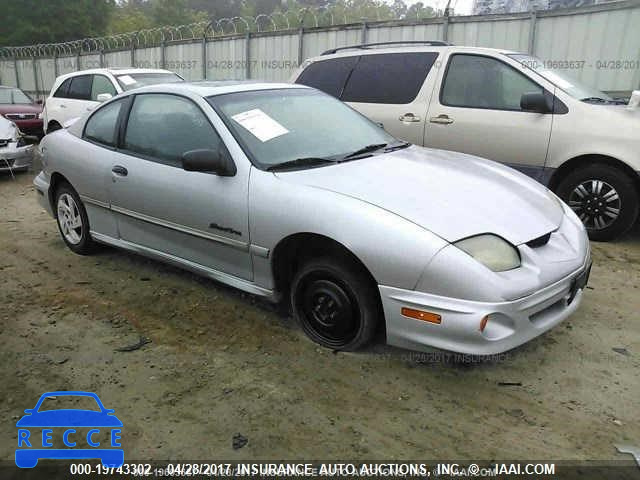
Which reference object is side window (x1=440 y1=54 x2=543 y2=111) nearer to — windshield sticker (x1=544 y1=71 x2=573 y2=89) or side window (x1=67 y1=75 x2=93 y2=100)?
windshield sticker (x1=544 y1=71 x2=573 y2=89)

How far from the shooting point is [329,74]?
21.3 feet

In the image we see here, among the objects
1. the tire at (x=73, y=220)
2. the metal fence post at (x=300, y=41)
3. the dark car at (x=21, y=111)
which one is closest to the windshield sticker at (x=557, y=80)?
the tire at (x=73, y=220)

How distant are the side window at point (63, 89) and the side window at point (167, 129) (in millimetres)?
6689

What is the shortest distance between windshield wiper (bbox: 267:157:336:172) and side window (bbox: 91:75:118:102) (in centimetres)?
663

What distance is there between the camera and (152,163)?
12.8 ft

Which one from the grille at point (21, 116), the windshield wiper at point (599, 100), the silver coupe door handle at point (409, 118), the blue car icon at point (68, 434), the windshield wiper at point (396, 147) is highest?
the windshield wiper at point (599, 100)

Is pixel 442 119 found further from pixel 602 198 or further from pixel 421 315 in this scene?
pixel 421 315

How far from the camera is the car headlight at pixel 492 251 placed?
2.70m

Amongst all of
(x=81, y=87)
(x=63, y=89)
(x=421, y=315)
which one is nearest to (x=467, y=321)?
(x=421, y=315)

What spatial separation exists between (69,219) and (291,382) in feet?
10.3

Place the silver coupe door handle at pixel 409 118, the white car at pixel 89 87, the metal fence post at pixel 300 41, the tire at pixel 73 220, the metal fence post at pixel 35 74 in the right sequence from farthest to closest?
the metal fence post at pixel 35 74
the metal fence post at pixel 300 41
the white car at pixel 89 87
the silver coupe door handle at pixel 409 118
the tire at pixel 73 220

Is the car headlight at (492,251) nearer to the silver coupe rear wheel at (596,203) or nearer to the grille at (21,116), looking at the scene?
the silver coupe rear wheel at (596,203)

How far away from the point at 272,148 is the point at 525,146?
2.94 metres

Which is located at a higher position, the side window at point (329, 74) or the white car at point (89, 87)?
the side window at point (329, 74)
